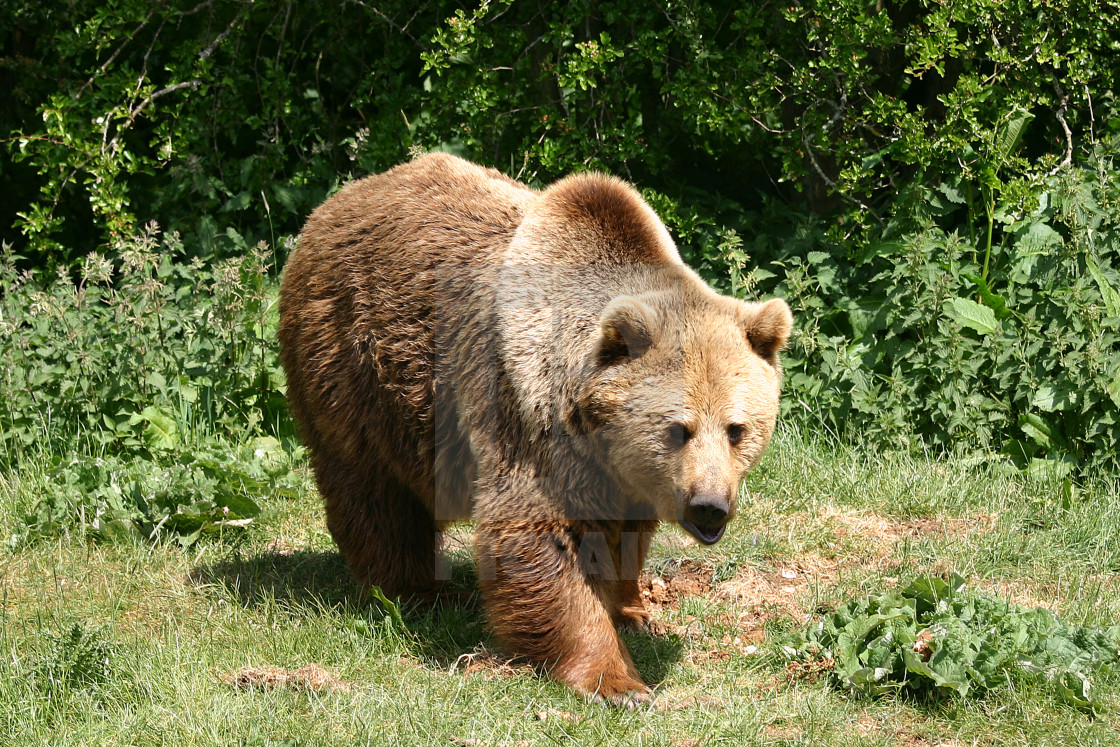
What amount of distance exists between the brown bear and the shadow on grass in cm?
13

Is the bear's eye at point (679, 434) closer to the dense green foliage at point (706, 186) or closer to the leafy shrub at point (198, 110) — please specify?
the dense green foliage at point (706, 186)

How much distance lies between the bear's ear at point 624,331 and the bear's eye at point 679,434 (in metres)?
0.29

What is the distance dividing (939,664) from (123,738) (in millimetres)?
2727

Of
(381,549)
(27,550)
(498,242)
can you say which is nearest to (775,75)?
(498,242)

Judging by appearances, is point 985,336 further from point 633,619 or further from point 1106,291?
point 633,619

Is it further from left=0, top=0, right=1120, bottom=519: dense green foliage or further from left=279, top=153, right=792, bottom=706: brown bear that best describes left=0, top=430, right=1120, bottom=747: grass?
left=0, top=0, right=1120, bottom=519: dense green foliage

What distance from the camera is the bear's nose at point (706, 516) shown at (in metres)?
3.58

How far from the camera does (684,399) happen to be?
3719mm

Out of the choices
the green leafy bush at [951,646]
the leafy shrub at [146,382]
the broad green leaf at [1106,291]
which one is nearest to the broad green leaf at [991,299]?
the broad green leaf at [1106,291]

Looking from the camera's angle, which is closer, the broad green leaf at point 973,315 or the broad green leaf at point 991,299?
the broad green leaf at point 973,315

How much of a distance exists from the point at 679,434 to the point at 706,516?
0.94ft

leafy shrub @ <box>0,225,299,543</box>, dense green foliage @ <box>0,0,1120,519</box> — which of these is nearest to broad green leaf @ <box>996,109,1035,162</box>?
dense green foliage @ <box>0,0,1120,519</box>

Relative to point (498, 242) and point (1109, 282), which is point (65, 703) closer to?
point (498, 242)

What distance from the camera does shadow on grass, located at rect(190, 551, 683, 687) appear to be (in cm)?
441
